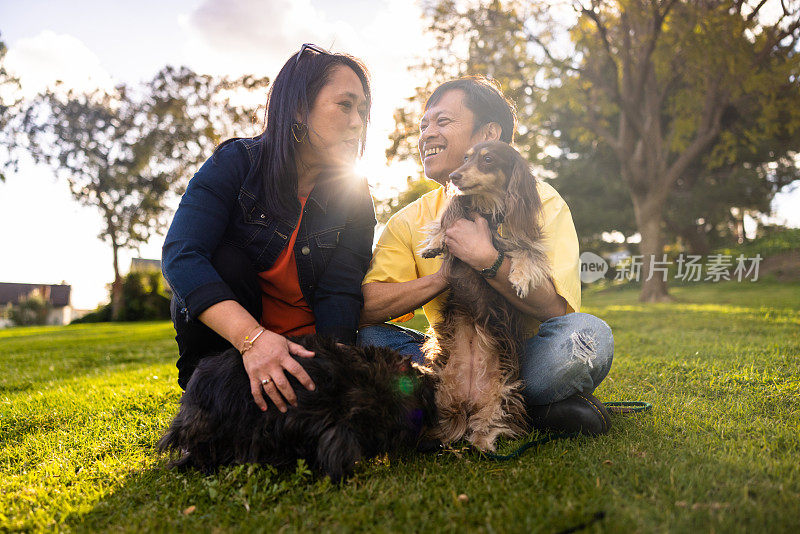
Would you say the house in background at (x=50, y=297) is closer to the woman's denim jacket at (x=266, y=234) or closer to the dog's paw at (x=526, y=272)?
the woman's denim jacket at (x=266, y=234)

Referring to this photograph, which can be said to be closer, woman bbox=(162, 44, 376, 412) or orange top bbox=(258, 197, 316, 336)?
woman bbox=(162, 44, 376, 412)

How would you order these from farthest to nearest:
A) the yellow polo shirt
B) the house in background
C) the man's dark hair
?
the house in background < the man's dark hair < the yellow polo shirt

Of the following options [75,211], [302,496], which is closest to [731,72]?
[302,496]

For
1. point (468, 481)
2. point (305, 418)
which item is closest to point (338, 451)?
point (305, 418)

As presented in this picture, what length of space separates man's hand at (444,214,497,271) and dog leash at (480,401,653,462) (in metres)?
0.74

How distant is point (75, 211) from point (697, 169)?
24.6 m

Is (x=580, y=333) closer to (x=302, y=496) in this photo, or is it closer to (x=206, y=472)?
(x=302, y=496)

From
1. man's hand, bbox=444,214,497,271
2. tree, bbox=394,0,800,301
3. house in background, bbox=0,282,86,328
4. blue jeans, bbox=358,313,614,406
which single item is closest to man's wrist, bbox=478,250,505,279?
man's hand, bbox=444,214,497,271

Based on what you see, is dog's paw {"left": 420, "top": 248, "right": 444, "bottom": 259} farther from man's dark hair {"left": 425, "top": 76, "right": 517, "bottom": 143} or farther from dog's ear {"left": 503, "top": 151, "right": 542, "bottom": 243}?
man's dark hair {"left": 425, "top": 76, "right": 517, "bottom": 143}

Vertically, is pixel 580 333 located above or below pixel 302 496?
above

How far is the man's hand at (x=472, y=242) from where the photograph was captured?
84.4 inches

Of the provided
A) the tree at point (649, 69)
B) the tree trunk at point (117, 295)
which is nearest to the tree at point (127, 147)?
the tree trunk at point (117, 295)

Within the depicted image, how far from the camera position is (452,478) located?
5.54ft

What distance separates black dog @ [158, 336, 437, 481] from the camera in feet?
5.52
